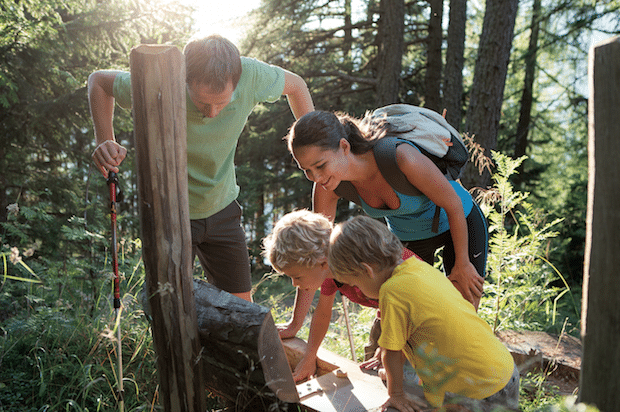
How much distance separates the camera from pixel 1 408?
2.61m

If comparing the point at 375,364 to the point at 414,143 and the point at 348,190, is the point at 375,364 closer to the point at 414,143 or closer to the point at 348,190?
the point at 348,190

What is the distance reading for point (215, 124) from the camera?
2.56 metres

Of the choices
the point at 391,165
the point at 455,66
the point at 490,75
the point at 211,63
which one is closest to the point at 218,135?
the point at 211,63

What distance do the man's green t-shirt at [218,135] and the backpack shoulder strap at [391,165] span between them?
0.82m

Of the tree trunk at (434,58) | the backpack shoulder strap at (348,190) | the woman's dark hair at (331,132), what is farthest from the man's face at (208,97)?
the tree trunk at (434,58)

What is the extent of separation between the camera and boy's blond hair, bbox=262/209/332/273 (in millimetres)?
2365

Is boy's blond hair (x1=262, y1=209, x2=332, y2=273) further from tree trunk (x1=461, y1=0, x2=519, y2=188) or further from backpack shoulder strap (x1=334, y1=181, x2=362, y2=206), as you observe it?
tree trunk (x1=461, y1=0, x2=519, y2=188)

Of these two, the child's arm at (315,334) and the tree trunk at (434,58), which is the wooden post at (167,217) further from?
the tree trunk at (434,58)

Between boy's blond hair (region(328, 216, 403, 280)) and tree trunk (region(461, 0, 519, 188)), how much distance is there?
4813mm

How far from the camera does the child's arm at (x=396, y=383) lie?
2039mm

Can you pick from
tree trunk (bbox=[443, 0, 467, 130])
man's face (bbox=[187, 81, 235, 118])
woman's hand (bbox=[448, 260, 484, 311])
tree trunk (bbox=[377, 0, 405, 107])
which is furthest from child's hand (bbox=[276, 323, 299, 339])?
tree trunk (bbox=[443, 0, 467, 130])

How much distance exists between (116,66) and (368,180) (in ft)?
14.1

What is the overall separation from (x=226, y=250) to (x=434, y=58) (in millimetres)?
10006

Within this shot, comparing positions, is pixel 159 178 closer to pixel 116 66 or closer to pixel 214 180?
pixel 214 180
